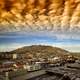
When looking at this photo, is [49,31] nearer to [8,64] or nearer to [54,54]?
[54,54]

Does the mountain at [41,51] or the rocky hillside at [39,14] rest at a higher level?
the rocky hillside at [39,14]

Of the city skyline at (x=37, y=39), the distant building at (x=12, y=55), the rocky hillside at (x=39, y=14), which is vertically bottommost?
the distant building at (x=12, y=55)

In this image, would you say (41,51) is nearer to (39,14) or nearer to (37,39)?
(37,39)

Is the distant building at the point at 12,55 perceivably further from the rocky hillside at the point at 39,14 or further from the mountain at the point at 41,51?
the rocky hillside at the point at 39,14

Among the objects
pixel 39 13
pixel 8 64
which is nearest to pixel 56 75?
pixel 8 64

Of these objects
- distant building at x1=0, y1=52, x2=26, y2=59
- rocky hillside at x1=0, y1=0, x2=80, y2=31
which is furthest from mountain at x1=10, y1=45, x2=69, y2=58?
rocky hillside at x1=0, y1=0, x2=80, y2=31

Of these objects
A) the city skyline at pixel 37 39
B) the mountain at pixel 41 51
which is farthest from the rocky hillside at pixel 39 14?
the mountain at pixel 41 51

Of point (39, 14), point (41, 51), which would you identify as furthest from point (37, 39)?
point (39, 14)

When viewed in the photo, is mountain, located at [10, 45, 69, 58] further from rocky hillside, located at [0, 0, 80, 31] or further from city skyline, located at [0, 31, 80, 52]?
rocky hillside, located at [0, 0, 80, 31]
